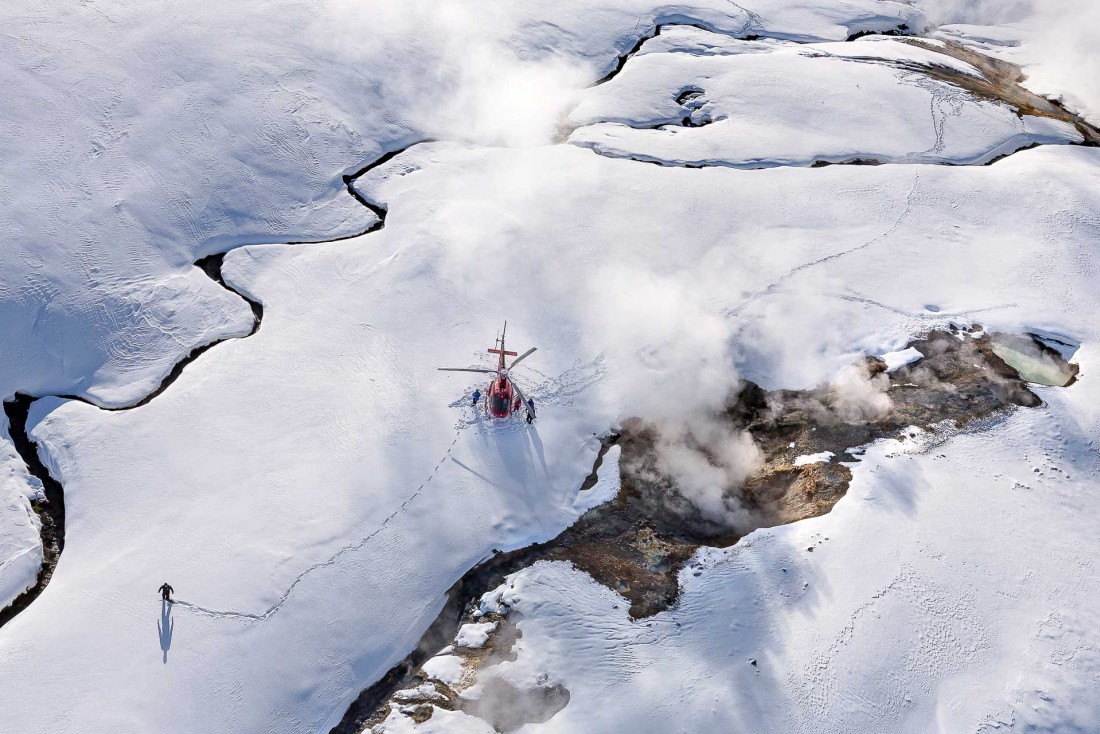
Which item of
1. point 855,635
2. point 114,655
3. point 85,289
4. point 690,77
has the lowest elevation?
point 114,655

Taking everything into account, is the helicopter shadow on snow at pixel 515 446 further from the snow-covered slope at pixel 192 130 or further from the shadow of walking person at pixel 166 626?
the snow-covered slope at pixel 192 130

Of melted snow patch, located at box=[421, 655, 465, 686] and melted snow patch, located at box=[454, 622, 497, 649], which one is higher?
melted snow patch, located at box=[454, 622, 497, 649]

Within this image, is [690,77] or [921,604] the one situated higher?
[690,77]

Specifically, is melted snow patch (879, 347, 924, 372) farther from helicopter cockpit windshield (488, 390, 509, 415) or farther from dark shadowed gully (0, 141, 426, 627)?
dark shadowed gully (0, 141, 426, 627)

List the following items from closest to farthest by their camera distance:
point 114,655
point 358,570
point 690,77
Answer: point 114,655 < point 358,570 < point 690,77

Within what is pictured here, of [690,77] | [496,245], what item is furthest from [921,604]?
[690,77]

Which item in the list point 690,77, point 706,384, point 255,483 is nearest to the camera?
point 255,483

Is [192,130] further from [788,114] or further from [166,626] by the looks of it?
[788,114]

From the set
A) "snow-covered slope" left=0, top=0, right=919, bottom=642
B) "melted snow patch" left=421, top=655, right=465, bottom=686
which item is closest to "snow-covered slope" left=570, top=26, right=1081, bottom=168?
"snow-covered slope" left=0, top=0, right=919, bottom=642

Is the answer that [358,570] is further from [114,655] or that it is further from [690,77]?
[690,77]
